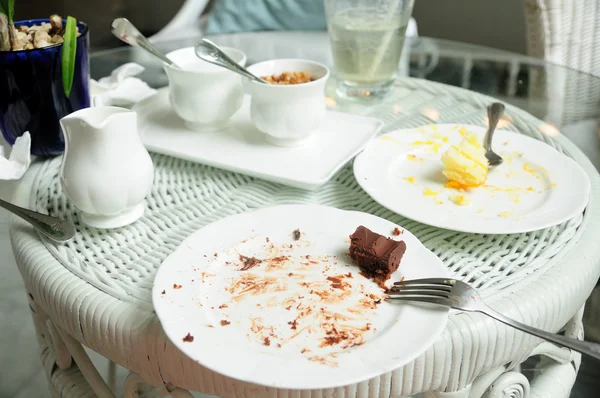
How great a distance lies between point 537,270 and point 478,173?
0.48 ft

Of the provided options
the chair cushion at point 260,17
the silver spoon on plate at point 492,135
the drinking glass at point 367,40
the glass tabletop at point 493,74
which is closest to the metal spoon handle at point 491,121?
the silver spoon on plate at point 492,135

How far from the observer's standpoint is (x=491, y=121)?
83 centimetres

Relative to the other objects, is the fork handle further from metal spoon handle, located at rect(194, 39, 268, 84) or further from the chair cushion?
the chair cushion

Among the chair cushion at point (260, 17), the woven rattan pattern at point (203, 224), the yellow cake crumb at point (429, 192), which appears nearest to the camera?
the woven rattan pattern at point (203, 224)

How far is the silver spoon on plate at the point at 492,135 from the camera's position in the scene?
77 cm

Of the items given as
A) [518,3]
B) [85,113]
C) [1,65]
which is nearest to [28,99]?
[1,65]

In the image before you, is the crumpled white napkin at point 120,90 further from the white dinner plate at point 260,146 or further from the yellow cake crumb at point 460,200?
the yellow cake crumb at point 460,200

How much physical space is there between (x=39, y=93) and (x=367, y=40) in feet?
1.60

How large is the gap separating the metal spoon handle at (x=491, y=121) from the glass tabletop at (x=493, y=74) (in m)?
0.10

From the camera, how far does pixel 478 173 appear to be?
0.71 meters

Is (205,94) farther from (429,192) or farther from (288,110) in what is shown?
(429,192)

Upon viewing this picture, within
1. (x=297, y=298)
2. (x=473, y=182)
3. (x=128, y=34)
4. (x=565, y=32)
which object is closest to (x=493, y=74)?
(x=565, y=32)

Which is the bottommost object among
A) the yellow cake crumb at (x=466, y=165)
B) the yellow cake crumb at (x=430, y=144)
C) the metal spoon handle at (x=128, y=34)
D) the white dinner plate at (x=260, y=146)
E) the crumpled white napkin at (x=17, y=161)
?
the crumpled white napkin at (x=17, y=161)

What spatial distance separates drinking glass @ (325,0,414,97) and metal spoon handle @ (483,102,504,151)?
206 millimetres
